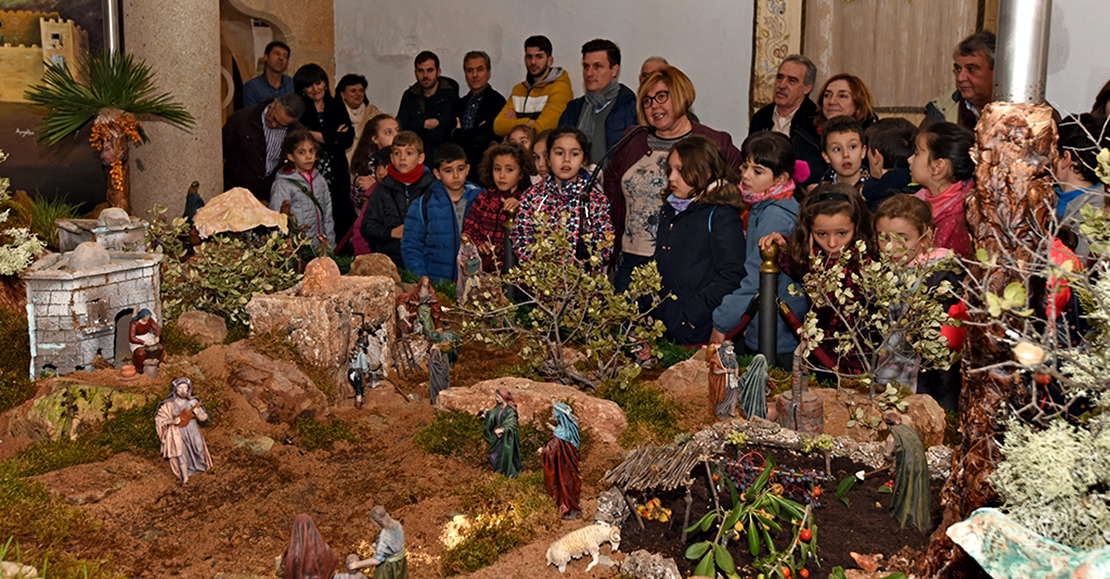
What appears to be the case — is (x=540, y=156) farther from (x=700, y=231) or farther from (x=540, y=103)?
(x=700, y=231)

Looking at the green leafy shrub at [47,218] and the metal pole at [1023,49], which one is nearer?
the metal pole at [1023,49]

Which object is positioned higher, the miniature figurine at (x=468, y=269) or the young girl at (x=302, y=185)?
the young girl at (x=302, y=185)

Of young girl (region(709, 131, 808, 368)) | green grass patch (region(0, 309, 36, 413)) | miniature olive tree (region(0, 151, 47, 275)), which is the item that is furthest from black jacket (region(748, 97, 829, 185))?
green grass patch (region(0, 309, 36, 413))

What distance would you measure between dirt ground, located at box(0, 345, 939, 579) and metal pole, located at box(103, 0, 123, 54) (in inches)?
195

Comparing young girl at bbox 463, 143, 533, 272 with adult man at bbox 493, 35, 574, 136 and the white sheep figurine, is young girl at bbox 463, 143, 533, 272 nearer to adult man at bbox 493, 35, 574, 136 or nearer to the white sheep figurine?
adult man at bbox 493, 35, 574, 136

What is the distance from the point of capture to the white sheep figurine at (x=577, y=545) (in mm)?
4480

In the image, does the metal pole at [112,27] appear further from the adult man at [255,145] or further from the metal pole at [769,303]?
the metal pole at [769,303]

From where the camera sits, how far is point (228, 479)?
5.43 m

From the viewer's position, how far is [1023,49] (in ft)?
11.9

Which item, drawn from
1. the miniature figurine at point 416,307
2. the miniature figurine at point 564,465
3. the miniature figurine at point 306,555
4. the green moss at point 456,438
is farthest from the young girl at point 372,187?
the miniature figurine at point 306,555

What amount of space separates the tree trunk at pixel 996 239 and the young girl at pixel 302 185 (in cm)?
638

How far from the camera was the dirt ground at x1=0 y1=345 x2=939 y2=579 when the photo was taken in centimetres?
463

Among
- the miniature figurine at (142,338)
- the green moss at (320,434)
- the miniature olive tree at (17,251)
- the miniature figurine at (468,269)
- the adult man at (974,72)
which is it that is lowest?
the green moss at (320,434)

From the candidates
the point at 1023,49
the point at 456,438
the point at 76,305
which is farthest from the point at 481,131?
the point at 1023,49
